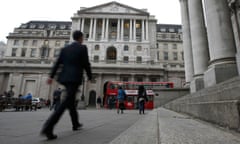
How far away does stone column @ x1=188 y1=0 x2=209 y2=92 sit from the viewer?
7777 millimetres

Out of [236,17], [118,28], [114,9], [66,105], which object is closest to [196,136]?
[66,105]

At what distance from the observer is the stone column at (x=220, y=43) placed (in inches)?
200

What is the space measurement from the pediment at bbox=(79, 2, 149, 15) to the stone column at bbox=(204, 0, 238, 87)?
38.9 metres

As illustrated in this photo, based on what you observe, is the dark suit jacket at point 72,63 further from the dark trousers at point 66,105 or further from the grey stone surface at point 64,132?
the grey stone surface at point 64,132

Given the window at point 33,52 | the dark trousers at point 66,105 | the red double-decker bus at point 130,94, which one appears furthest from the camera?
the window at point 33,52

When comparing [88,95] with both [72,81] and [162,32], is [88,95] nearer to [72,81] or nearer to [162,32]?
[72,81]

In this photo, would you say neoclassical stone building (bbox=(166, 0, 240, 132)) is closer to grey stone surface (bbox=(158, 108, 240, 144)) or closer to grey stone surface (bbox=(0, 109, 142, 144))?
grey stone surface (bbox=(158, 108, 240, 144))

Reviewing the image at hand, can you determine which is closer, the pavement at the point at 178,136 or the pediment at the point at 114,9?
the pavement at the point at 178,136

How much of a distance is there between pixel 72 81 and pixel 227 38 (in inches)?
216

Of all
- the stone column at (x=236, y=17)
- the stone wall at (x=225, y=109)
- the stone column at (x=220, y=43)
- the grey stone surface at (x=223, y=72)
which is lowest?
the stone wall at (x=225, y=109)

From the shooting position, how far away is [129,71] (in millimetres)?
29938

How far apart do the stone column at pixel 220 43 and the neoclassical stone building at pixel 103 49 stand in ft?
64.6

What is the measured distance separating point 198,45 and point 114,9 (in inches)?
1507

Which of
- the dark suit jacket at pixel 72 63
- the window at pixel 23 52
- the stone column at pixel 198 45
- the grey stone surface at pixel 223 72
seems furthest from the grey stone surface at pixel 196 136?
the window at pixel 23 52
